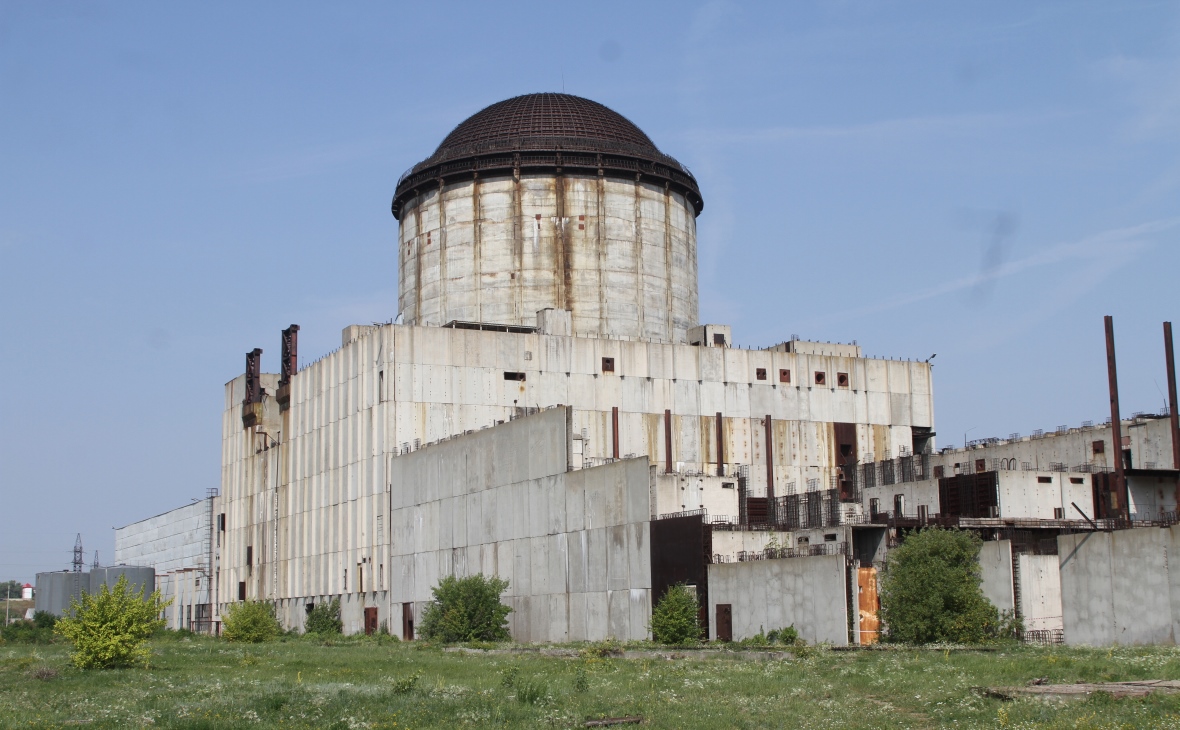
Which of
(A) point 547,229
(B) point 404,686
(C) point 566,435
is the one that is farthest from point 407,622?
(B) point 404,686

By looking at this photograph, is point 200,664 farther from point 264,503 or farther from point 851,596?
point 264,503

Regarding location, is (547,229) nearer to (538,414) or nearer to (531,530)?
(538,414)

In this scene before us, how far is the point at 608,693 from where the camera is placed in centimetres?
2909

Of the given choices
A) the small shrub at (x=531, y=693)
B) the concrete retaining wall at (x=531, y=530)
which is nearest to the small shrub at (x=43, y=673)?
the small shrub at (x=531, y=693)

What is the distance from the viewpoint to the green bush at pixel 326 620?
71.1 meters

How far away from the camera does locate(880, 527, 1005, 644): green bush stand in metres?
44.9

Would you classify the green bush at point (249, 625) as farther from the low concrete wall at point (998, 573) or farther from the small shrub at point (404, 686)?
the small shrub at point (404, 686)

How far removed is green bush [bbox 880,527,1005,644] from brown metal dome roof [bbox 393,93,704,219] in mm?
37796

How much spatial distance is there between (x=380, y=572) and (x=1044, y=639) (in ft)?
116

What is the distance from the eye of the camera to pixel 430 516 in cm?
6638

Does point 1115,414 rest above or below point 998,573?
above

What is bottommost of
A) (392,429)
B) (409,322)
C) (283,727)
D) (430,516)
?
(283,727)

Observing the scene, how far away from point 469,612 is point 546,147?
30119 millimetres

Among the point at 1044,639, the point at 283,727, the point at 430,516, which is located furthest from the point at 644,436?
the point at 283,727
